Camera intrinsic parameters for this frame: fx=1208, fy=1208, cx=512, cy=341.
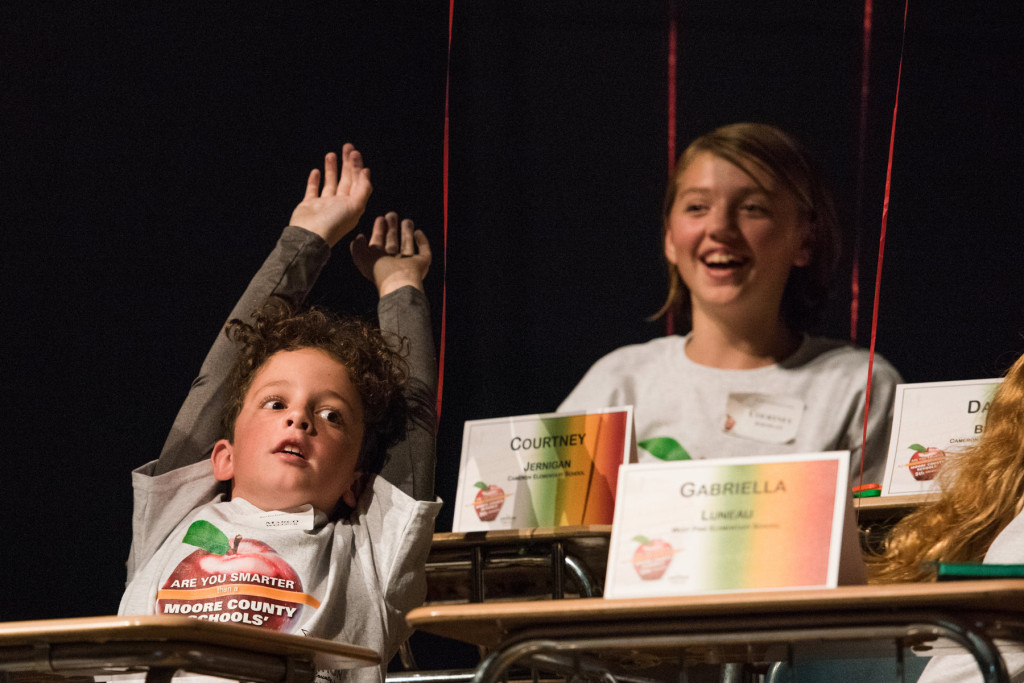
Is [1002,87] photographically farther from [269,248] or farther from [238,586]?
[238,586]

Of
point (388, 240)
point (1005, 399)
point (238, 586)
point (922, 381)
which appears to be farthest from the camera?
point (388, 240)

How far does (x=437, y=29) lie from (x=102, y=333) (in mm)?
1130

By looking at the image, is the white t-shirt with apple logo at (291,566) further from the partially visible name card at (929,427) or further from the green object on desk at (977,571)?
the green object on desk at (977,571)

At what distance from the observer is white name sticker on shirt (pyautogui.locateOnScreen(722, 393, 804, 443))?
2590 millimetres

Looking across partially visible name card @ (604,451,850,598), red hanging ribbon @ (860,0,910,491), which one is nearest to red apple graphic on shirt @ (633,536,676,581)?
partially visible name card @ (604,451,850,598)

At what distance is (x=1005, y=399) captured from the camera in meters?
1.91

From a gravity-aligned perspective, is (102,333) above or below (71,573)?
above

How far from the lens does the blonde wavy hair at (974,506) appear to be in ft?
5.85

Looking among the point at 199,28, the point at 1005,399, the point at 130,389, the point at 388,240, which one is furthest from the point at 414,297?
the point at 1005,399

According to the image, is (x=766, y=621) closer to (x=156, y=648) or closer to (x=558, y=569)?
(x=156, y=648)

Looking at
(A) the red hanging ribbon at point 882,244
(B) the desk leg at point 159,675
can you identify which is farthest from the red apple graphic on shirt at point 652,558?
(A) the red hanging ribbon at point 882,244

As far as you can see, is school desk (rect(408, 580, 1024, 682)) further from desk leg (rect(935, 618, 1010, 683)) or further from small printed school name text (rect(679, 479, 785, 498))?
small printed school name text (rect(679, 479, 785, 498))

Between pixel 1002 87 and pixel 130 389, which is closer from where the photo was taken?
pixel 1002 87

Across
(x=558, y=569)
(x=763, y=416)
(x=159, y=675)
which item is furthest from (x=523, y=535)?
(x=159, y=675)
